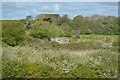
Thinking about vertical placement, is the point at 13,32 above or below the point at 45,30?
below

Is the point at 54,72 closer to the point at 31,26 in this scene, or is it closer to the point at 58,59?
the point at 58,59

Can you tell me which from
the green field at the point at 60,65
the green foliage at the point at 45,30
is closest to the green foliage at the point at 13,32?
the green foliage at the point at 45,30

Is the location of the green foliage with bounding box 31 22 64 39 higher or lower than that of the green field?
higher

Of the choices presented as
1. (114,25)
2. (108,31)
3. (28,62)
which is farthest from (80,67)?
(108,31)

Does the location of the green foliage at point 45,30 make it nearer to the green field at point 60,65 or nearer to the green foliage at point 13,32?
the green foliage at point 13,32

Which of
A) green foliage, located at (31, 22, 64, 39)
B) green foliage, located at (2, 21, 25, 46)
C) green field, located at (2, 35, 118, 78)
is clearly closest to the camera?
green field, located at (2, 35, 118, 78)

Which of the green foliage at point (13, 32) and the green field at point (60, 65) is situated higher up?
the green foliage at point (13, 32)

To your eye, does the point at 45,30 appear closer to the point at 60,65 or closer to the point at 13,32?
the point at 13,32

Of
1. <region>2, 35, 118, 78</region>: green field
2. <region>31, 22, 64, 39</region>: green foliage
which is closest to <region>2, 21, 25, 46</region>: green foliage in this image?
<region>31, 22, 64, 39</region>: green foliage

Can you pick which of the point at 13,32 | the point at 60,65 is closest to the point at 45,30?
the point at 13,32

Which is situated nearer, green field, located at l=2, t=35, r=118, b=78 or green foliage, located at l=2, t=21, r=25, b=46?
green field, located at l=2, t=35, r=118, b=78

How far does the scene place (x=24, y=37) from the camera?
12.9 metres

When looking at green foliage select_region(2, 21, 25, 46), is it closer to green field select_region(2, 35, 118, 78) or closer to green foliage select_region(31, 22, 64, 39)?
green foliage select_region(31, 22, 64, 39)

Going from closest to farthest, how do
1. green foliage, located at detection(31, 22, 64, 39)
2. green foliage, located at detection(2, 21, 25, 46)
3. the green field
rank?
the green field, green foliage, located at detection(2, 21, 25, 46), green foliage, located at detection(31, 22, 64, 39)
